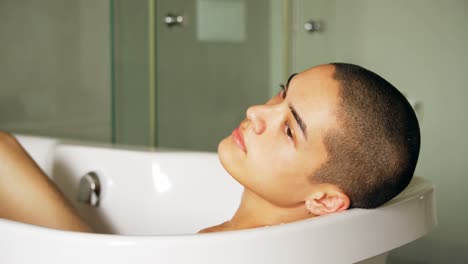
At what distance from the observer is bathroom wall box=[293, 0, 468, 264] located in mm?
1772

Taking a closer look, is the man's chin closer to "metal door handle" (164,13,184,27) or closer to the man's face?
the man's face

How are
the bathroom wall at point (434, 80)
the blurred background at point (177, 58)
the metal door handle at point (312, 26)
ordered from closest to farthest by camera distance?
1. the bathroom wall at point (434, 80)
2. the blurred background at point (177, 58)
3. the metal door handle at point (312, 26)

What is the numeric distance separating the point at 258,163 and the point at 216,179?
1.50ft

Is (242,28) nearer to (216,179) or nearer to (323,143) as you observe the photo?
(216,179)

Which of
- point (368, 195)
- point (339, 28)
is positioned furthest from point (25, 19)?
point (368, 195)

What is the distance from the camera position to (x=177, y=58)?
7.48ft

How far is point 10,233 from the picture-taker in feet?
2.63

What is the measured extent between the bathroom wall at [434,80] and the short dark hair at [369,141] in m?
0.90

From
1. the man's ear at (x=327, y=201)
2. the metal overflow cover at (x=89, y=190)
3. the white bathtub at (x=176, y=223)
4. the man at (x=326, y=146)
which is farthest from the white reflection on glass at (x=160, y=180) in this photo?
the man's ear at (x=327, y=201)

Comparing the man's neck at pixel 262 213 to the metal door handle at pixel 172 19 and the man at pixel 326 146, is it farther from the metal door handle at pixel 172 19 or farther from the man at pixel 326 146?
the metal door handle at pixel 172 19

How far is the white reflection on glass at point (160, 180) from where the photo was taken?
1525mm

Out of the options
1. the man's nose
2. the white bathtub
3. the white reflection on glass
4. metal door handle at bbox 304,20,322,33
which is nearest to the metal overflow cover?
the white bathtub

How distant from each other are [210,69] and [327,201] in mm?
1392

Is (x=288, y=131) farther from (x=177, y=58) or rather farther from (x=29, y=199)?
(x=177, y=58)
